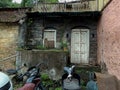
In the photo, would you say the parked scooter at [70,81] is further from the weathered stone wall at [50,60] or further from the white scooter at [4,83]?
the weathered stone wall at [50,60]

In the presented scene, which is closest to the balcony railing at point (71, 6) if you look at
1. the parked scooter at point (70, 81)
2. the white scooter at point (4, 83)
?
the parked scooter at point (70, 81)

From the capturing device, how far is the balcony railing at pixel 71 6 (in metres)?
15.8

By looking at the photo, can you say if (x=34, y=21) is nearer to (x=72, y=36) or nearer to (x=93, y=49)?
(x=72, y=36)

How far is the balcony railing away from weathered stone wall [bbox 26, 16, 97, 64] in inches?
23.9

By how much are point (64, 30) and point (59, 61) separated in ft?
11.3

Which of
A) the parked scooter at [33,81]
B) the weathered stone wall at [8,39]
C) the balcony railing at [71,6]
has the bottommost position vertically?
the parked scooter at [33,81]

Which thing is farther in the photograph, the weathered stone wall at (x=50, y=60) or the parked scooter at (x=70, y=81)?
the weathered stone wall at (x=50, y=60)

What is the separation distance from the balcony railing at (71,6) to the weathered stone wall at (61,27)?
61 centimetres

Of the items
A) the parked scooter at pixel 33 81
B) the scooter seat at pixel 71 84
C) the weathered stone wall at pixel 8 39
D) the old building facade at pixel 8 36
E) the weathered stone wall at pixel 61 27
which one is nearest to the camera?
the parked scooter at pixel 33 81

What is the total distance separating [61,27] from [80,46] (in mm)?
1624

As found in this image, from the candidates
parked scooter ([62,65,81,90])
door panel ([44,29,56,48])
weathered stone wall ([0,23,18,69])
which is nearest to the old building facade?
weathered stone wall ([0,23,18,69])

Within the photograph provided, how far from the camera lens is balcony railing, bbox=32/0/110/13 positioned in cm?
1581

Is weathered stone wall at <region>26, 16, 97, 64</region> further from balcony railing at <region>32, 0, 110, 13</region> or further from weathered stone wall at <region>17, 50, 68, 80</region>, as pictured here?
weathered stone wall at <region>17, 50, 68, 80</region>

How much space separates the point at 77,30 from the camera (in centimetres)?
1590
